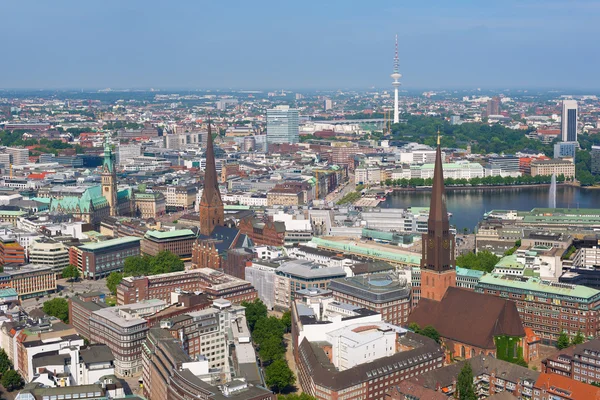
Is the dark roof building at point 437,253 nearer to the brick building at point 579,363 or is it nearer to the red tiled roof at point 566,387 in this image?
the brick building at point 579,363

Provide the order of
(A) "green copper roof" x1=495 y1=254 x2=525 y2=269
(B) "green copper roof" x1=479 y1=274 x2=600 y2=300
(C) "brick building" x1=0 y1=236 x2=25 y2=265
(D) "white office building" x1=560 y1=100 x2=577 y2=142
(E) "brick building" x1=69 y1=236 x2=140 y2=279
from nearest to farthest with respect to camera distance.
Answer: (B) "green copper roof" x1=479 y1=274 x2=600 y2=300 → (A) "green copper roof" x1=495 y1=254 x2=525 y2=269 → (E) "brick building" x1=69 y1=236 x2=140 y2=279 → (C) "brick building" x1=0 y1=236 x2=25 y2=265 → (D) "white office building" x1=560 y1=100 x2=577 y2=142

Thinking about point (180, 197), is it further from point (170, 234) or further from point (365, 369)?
point (365, 369)

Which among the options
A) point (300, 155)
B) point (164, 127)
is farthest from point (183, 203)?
point (164, 127)

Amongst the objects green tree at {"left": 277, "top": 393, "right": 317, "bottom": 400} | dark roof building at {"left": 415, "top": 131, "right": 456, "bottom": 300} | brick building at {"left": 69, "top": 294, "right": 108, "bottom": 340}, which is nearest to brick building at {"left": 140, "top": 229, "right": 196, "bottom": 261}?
brick building at {"left": 69, "top": 294, "right": 108, "bottom": 340}

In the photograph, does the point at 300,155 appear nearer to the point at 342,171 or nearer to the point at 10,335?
the point at 342,171

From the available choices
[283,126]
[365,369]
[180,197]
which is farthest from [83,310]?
[283,126]

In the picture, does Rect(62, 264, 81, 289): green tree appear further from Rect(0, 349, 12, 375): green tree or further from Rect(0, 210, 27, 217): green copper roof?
Rect(0, 210, 27, 217): green copper roof
